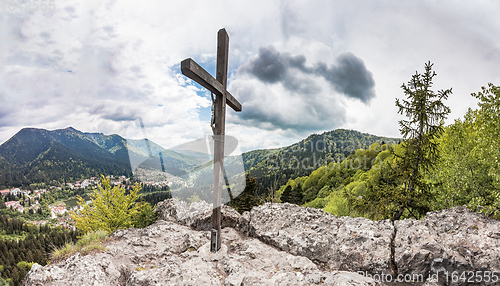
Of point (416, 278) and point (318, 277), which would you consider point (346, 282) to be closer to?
point (318, 277)

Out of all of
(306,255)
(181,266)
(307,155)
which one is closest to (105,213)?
(181,266)

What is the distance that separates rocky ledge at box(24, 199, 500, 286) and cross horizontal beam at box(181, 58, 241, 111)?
4.37 meters

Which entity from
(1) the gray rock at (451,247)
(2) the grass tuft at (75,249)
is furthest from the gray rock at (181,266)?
(1) the gray rock at (451,247)

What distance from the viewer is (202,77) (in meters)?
4.86

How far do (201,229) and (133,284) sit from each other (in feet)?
13.0

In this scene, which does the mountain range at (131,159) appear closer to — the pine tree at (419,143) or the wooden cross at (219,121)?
the wooden cross at (219,121)

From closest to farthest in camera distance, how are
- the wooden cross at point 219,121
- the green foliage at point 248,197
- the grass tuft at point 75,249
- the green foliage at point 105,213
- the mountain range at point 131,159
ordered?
the grass tuft at point 75,249
the wooden cross at point 219,121
the mountain range at point 131,159
the green foliage at point 105,213
the green foliage at point 248,197

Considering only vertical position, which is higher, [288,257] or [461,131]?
[461,131]

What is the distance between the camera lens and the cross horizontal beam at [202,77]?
4.31m

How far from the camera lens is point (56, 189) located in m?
90.4

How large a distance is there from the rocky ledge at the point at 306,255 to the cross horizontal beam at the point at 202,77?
4.37 metres

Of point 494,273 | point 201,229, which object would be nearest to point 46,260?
point 201,229

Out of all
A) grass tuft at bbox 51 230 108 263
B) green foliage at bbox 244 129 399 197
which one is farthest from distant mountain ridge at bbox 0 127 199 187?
grass tuft at bbox 51 230 108 263

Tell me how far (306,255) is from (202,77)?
564 centimetres
